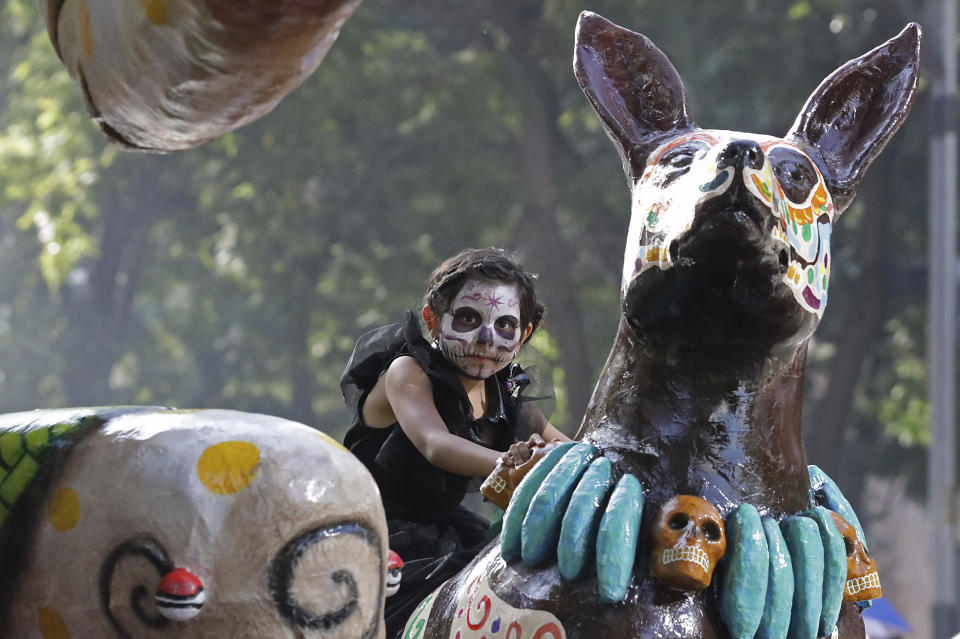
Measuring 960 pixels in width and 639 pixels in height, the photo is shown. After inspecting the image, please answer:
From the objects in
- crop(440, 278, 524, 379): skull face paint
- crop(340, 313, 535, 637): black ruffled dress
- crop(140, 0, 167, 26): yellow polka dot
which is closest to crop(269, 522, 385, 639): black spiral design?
crop(140, 0, 167, 26): yellow polka dot

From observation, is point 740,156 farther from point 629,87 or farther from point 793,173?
point 629,87

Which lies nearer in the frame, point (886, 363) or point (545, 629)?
point (545, 629)

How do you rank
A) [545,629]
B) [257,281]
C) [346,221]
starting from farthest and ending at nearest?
[257,281]
[346,221]
[545,629]

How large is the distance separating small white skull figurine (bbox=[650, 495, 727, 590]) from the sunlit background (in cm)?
812

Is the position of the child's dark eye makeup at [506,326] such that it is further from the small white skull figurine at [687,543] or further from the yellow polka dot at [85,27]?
the yellow polka dot at [85,27]

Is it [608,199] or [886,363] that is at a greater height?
[608,199]

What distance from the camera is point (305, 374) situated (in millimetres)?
18297

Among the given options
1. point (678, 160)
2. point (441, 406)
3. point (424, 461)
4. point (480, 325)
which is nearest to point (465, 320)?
point (480, 325)

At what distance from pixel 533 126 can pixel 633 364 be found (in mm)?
10381

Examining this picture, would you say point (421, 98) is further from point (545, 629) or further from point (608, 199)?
point (545, 629)

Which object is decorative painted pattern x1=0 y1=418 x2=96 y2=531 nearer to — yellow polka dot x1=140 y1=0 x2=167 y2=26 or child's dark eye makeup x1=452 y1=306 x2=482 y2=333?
yellow polka dot x1=140 y1=0 x2=167 y2=26

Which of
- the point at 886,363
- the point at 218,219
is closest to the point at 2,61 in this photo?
the point at 218,219

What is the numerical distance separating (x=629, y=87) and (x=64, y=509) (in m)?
1.87

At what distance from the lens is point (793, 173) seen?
108 inches
